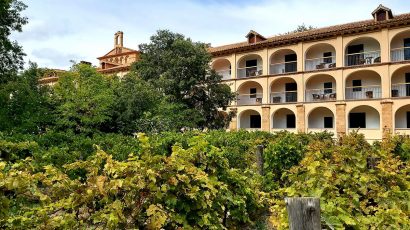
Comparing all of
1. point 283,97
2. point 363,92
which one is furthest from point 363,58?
point 283,97

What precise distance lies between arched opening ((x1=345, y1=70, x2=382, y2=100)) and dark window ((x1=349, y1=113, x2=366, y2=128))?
1.64 meters

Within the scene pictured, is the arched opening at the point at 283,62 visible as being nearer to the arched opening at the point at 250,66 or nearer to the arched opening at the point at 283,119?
the arched opening at the point at 250,66

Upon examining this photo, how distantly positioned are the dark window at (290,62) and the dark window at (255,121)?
534 cm

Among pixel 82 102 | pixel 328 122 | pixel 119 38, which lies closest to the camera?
pixel 82 102

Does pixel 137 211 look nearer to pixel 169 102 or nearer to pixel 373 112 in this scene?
pixel 169 102

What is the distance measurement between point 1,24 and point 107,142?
13.3 metres

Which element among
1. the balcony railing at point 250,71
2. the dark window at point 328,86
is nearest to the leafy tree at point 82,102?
the balcony railing at point 250,71

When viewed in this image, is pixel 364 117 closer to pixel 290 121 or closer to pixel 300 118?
pixel 300 118

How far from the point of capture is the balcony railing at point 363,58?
26.7m

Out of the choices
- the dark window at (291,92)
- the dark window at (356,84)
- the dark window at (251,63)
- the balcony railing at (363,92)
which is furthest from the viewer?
the dark window at (251,63)

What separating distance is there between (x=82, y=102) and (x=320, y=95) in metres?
19.3

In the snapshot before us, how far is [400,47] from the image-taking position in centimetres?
2636

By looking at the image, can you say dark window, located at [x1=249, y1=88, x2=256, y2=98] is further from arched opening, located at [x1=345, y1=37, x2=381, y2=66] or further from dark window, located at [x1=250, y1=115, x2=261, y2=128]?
arched opening, located at [x1=345, y1=37, x2=381, y2=66]

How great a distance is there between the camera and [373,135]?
2658 centimetres
